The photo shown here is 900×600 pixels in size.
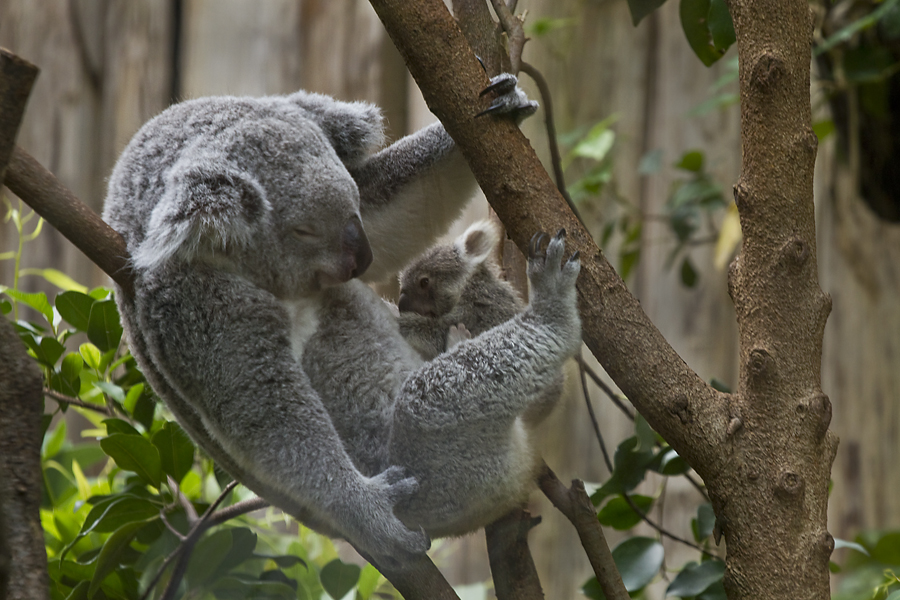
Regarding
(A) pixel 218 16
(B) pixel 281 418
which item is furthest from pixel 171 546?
(A) pixel 218 16

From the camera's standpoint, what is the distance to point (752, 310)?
116 cm

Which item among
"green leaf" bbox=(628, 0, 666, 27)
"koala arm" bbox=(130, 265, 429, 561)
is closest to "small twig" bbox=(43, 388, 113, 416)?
"koala arm" bbox=(130, 265, 429, 561)

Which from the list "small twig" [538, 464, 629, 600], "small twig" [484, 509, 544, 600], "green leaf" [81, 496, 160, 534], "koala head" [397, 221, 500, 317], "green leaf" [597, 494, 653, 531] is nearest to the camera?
"small twig" [538, 464, 629, 600]

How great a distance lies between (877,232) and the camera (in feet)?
10.7

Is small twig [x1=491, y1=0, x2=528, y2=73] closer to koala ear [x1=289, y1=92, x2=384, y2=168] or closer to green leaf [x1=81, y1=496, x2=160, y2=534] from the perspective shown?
koala ear [x1=289, y1=92, x2=384, y2=168]

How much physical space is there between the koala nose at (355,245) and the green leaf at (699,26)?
2.50ft

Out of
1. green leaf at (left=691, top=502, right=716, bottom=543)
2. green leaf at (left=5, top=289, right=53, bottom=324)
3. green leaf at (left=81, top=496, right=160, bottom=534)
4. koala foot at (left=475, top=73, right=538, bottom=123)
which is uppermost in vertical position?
koala foot at (left=475, top=73, right=538, bottom=123)

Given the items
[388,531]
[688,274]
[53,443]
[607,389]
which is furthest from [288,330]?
[688,274]

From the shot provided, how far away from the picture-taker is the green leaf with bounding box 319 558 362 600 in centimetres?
157

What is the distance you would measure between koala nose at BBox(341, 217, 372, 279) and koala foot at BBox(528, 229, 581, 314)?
0.99 ft

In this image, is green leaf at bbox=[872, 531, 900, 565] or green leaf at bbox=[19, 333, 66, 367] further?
green leaf at bbox=[872, 531, 900, 565]

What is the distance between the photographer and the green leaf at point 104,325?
158cm

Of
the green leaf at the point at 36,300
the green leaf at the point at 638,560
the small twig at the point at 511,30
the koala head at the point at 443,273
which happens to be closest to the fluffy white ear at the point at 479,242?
the koala head at the point at 443,273

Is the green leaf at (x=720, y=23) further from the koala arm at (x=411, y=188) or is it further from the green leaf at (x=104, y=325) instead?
the green leaf at (x=104, y=325)
